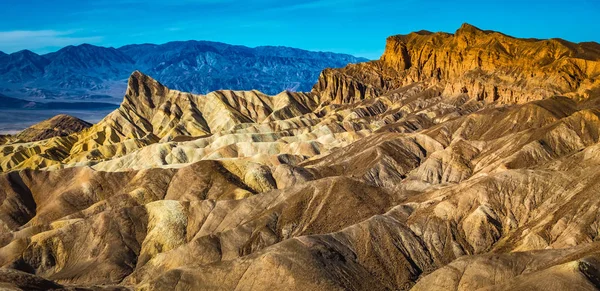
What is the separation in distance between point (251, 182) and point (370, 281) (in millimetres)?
48913

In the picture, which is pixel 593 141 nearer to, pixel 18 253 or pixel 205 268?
pixel 205 268

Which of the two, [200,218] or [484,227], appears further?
[200,218]

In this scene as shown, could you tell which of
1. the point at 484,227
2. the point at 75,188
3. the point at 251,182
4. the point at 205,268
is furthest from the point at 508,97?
the point at 205,268

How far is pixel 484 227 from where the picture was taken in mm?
89500

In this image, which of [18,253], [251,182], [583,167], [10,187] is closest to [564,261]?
[583,167]

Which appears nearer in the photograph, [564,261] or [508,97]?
[564,261]

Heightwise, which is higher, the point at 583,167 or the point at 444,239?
the point at 583,167

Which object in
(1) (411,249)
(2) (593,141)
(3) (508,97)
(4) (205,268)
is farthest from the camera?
(3) (508,97)

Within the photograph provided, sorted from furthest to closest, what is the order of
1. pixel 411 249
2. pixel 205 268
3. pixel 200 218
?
1. pixel 200 218
2. pixel 411 249
3. pixel 205 268

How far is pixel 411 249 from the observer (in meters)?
85.4

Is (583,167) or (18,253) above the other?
(583,167)

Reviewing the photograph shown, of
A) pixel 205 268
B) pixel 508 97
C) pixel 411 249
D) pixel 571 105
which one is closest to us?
pixel 205 268

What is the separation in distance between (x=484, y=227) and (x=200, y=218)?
41.7 m

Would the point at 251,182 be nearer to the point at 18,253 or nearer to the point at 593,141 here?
the point at 18,253
